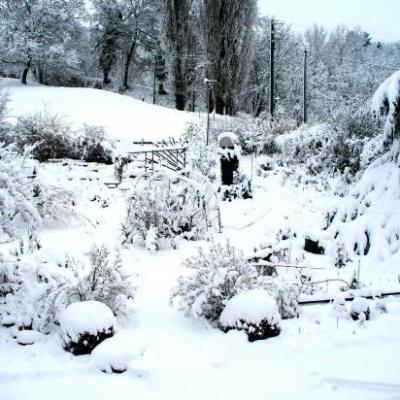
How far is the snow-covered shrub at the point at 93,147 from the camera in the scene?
42.5ft

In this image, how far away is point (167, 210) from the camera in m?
6.16

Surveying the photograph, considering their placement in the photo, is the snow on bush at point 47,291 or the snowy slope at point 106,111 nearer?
the snow on bush at point 47,291

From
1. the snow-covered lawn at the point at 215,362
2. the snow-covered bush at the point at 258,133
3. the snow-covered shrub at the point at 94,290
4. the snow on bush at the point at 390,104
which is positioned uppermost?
the snow-covered bush at the point at 258,133

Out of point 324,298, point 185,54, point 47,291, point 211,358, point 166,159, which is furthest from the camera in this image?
Result: point 185,54

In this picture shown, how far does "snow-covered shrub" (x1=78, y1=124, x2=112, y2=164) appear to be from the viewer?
42.5 ft

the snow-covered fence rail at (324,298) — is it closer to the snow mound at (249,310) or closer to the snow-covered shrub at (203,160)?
the snow mound at (249,310)

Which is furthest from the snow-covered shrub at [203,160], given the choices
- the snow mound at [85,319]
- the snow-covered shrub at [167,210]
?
the snow mound at [85,319]

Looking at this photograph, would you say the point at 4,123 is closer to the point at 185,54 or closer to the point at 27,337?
the point at 27,337

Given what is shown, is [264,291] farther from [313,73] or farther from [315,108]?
[313,73]

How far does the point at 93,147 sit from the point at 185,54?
15.1 m

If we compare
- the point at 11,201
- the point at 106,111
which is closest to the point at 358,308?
the point at 11,201

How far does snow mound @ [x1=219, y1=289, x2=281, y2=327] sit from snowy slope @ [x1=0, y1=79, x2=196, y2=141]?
13351mm

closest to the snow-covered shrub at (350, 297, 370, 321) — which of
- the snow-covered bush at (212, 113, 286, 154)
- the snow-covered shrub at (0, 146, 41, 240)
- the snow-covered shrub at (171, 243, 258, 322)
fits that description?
the snow-covered shrub at (171, 243, 258, 322)

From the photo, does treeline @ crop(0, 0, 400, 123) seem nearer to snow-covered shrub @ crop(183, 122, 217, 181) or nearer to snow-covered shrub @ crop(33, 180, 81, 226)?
snow-covered shrub @ crop(183, 122, 217, 181)
